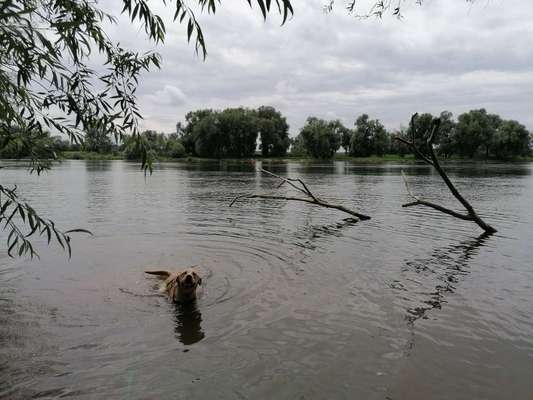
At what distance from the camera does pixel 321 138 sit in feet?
426

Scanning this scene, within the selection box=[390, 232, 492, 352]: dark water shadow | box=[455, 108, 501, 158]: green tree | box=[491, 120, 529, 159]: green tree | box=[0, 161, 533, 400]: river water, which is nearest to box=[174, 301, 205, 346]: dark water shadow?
box=[0, 161, 533, 400]: river water

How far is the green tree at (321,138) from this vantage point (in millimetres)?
129250


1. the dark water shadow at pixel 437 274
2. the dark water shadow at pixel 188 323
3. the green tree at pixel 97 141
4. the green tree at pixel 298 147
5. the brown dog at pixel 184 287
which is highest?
the green tree at pixel 298 147

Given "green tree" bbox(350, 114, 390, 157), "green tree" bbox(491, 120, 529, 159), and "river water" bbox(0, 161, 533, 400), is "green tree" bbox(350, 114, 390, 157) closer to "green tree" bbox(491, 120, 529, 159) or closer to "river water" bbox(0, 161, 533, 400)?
"green tree" bbox(491, 120, 529, 159)

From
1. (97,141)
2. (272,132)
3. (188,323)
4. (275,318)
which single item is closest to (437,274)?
(275,318)

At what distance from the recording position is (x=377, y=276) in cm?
Answer: 1146

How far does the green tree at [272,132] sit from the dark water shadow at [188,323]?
4913 inches

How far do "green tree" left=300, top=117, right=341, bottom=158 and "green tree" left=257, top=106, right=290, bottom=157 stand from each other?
27.5 feet

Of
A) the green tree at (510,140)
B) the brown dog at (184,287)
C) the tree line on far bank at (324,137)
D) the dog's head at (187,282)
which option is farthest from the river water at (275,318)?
the green tree at (510,140)

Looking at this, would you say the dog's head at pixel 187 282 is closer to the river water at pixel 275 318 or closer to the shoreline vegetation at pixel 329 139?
the river water at pixel 275 318

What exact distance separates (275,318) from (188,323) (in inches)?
66.4

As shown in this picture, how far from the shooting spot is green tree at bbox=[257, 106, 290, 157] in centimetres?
13300

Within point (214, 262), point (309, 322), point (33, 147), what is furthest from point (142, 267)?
point (33, 147)

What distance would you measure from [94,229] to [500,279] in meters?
14.8
